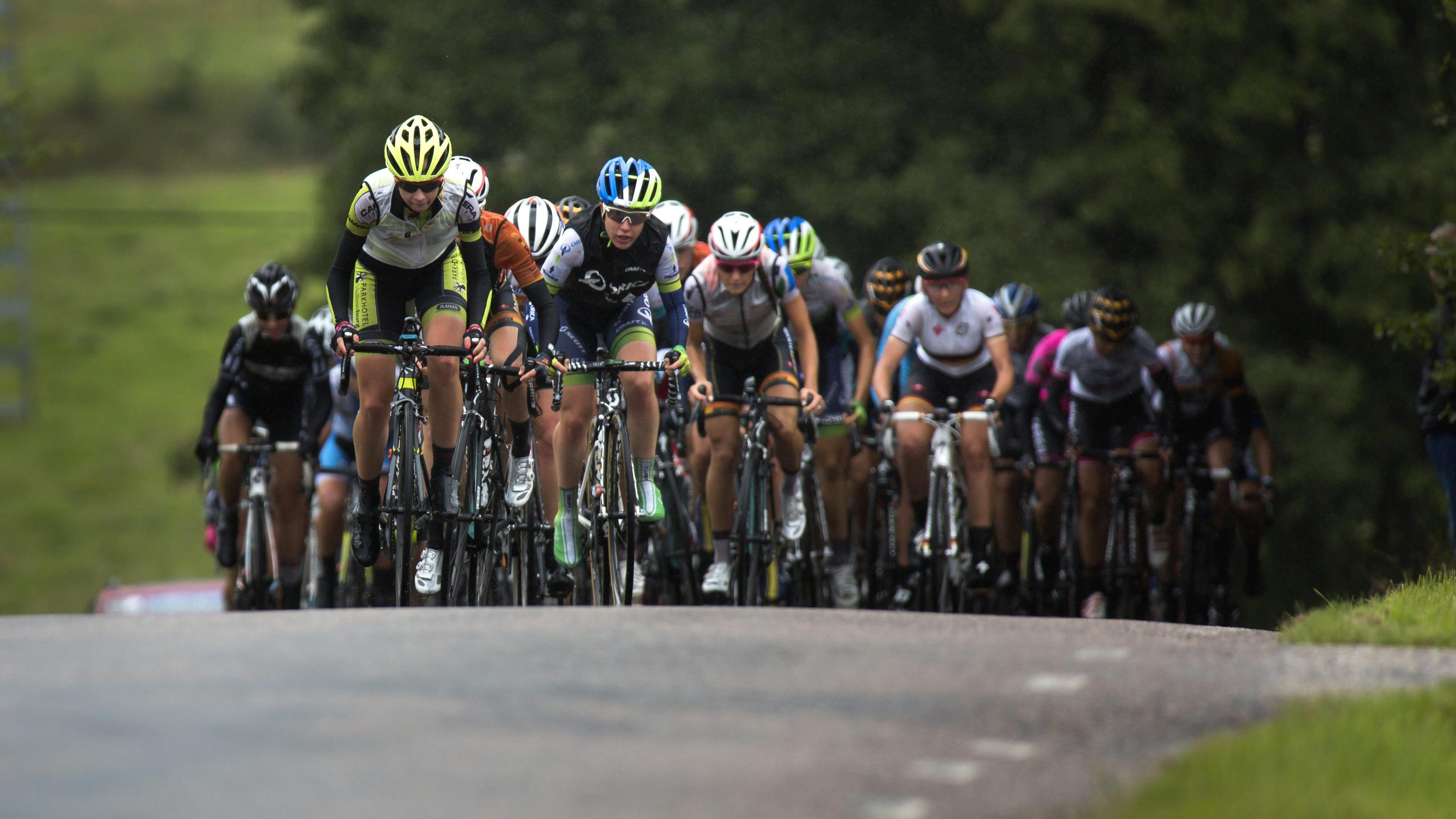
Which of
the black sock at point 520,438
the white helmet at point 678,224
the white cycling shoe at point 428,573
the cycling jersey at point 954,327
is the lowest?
the white cycling shoe at point 428,573

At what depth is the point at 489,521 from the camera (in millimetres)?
9492

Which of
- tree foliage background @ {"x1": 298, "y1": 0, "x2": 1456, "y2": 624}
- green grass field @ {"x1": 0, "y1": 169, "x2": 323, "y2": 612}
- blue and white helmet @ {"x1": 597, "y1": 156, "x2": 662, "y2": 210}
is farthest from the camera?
green grass field @ {"x1": 0, "y1": 169, "x2": 323, "y2": 612}

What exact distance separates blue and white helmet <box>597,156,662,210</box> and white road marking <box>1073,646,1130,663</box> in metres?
3.78

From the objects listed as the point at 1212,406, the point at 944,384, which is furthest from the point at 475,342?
the point at 1212,406

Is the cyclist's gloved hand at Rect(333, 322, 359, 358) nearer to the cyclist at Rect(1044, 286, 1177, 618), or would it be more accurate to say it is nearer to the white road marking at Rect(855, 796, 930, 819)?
the white road marking at Rect(855, 796, 930, 819)

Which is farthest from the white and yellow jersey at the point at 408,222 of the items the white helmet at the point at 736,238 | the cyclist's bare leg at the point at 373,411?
the white helmet at the point at 736,238

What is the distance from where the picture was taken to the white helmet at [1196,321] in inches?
562

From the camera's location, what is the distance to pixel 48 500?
69.5 meters

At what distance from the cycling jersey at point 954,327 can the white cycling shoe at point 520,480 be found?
10.3 feet

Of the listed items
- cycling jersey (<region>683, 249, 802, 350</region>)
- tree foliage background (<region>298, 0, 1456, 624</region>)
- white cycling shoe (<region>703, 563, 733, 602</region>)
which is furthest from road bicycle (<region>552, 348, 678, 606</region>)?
tree foliage background (<region>298, 0, 1456, 624</region>)

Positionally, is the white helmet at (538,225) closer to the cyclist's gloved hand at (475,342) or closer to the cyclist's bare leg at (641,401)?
the cyclist's bare leg at (641,401)

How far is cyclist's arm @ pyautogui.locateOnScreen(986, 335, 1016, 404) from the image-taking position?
11.7 meters

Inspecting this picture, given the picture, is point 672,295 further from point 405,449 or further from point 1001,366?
point 1001,366

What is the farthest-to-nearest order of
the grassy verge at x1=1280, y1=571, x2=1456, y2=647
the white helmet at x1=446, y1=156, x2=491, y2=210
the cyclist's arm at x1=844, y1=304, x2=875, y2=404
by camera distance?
the cyclist's arm at x1=844, y1=304, x2=875, y2=404
the white helmet at x1=446, y1=156, x2=491, y2=210
the grassy verge at x1=1280, y1=571, x2=1456, y2=647
